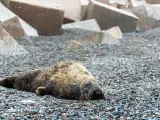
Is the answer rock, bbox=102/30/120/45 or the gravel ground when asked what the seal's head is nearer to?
the gravel ground

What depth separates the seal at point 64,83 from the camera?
473 centimetres

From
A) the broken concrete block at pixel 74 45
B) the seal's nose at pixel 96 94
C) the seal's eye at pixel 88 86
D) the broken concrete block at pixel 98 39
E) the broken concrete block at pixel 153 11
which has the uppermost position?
the seal's eye at pixel 88 86

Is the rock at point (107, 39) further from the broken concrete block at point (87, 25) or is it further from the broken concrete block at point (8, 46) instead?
the broken concrete block at point (8, 46)

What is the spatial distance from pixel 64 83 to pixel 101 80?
1.47 metres

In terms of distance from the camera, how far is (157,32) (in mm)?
15359

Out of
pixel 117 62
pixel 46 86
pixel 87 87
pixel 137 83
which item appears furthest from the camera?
pixel 117 62

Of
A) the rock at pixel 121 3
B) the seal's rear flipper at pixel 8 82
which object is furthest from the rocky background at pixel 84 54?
the rock at pixel 121 3

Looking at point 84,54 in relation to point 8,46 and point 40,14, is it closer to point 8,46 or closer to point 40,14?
point 8,46

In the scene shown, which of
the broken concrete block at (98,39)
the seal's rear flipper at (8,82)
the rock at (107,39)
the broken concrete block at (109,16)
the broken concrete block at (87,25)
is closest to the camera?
the seal's rear flipper at (8,82)

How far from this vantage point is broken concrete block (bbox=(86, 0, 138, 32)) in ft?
51.0

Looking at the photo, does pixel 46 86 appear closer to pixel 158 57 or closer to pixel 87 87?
pixel 87 87

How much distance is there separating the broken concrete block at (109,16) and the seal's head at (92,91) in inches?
430

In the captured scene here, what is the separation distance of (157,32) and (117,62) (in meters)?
7.21

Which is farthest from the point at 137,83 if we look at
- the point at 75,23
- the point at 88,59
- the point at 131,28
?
the point at 131,28
